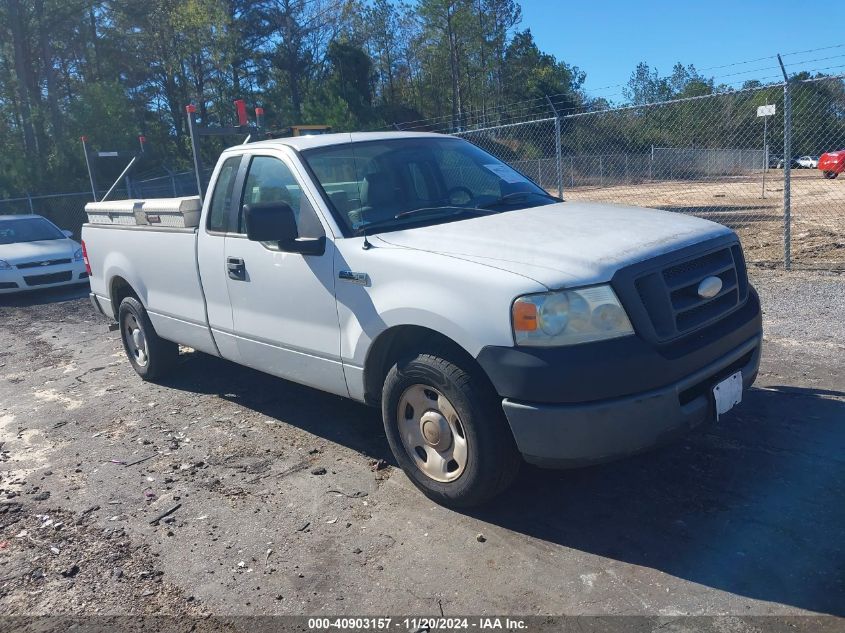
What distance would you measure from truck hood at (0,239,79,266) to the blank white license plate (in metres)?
11.4

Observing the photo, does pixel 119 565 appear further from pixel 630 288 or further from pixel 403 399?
pixel 630 288

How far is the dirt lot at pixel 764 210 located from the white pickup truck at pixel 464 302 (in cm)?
622

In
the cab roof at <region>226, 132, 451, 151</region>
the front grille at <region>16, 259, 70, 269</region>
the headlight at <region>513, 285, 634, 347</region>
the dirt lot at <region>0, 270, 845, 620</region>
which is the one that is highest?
the cab roof at <region>226, 132, 451, 151</region>

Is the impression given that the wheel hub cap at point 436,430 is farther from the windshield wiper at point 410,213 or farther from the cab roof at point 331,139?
the cab roof at point 331,139

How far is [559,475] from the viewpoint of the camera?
409 centimetres

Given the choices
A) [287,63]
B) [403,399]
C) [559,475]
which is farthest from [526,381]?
[287,63]

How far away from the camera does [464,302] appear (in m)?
3.38

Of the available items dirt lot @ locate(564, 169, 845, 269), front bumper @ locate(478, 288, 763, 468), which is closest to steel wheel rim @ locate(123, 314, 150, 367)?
front bumper @ locate(478, 288, 763, 468)

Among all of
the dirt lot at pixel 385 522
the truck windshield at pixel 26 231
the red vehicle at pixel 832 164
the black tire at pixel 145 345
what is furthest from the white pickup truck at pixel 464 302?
the red vehicle at pixel 832 164

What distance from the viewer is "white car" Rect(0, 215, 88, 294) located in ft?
38.3

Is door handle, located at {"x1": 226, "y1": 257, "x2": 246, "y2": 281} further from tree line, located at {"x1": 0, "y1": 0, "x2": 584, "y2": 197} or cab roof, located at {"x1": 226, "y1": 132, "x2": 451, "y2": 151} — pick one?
tree line, located at {"x1": 0, "y1": 0, "x2": 584, "y2": 197}

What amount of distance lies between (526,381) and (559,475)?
1.14 m

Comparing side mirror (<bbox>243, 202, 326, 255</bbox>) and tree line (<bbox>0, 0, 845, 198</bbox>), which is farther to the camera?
tree line (<bbox>0, 0, 845, 198</bbox>)

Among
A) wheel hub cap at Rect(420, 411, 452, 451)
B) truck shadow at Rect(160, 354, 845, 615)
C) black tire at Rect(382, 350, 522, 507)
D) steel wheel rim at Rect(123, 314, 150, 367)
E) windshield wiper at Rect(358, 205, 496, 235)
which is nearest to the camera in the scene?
truck shadow at Rect(160, 354, 845, 615)
